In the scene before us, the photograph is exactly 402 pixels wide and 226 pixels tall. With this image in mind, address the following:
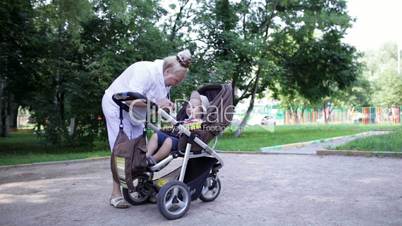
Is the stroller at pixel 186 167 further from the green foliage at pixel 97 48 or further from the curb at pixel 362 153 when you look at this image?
the green foliage at pixel 97 48

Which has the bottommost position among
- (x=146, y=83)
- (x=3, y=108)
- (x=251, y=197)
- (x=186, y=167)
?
(x=251, y=197)

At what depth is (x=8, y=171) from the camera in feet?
29.5

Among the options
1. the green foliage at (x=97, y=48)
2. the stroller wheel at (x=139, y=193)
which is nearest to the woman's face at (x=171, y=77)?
the stroller wheel at (x=139, y=193)

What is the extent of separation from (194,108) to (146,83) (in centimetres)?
68

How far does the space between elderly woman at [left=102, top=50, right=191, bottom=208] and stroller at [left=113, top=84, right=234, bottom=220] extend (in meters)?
0.17

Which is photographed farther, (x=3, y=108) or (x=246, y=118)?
(x=246, y=118)

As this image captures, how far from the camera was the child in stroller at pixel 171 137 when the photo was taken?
4.74m

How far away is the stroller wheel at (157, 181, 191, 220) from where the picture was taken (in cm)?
431

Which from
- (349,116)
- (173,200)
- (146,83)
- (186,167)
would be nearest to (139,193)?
(173,200)

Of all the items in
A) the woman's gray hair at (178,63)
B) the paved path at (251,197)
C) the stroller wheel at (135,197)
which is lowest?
the paved path at (251,197)

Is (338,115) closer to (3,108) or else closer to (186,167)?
(3,108)

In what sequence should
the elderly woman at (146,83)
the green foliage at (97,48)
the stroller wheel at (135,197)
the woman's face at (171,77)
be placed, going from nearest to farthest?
the elderly woman at (146,83) < the woman's face at (171,77) < the stroller wheel at (135,197) < the green foliage at (97,48)

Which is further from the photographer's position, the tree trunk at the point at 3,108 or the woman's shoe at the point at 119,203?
the tree trunk at the point at 3,108

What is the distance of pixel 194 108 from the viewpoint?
→ 16.4 feet
